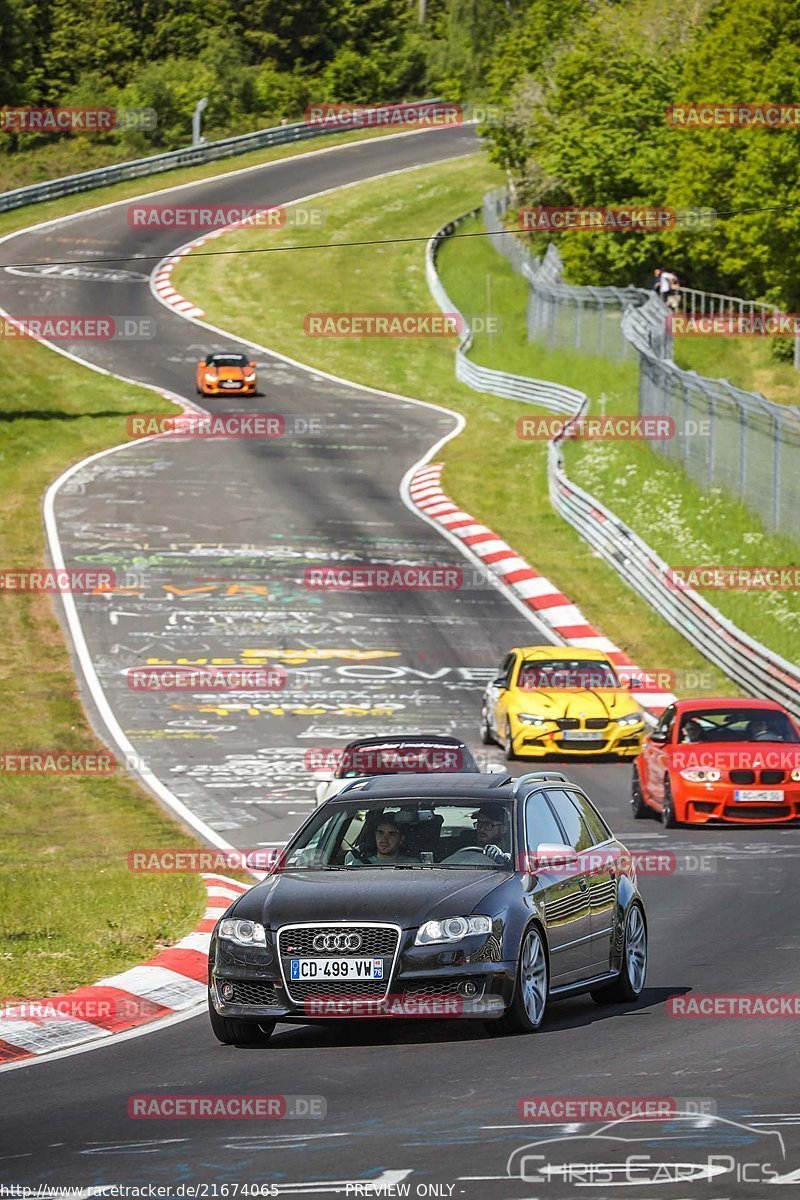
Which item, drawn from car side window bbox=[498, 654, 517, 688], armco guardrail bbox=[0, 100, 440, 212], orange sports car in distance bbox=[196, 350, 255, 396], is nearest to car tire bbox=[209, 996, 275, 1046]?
car side window bbox=[498, 654, 517, 688]

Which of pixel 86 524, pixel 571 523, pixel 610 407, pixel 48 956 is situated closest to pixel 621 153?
pixel 610 407

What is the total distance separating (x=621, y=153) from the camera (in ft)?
205

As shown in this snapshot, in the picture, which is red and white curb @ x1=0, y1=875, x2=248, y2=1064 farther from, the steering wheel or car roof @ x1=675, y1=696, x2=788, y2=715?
car roof @ x1=675, y1=696, x2=788, y2=715

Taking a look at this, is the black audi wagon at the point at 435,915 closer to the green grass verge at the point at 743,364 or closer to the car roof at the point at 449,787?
the car roof at the point at 449,787

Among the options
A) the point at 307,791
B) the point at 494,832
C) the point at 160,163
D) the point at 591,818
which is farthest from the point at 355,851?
the point at 160,163

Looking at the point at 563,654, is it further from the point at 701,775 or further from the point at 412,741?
the point at 412,741

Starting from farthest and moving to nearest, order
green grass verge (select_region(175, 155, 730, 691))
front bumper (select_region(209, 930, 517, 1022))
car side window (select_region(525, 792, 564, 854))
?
green grass verge (select_region(175, 155, 730, 691)), car side window (select_region(525, 792, 564, 854)), front bumper (select_region(209, 930, 517, 1022))

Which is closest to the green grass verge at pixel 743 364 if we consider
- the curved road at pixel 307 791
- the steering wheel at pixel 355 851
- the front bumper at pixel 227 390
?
the curved road at pixel 307 791

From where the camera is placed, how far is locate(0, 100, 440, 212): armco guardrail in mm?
82762

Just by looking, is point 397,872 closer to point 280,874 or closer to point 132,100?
point 280,874

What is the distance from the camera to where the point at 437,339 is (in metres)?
67.2

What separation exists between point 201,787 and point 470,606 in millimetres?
12533

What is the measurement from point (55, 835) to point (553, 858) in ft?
36.7

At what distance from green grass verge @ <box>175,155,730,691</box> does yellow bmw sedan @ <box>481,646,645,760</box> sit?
516cm
